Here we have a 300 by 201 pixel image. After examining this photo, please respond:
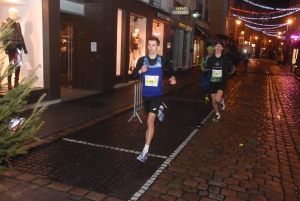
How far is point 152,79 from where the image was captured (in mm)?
4996

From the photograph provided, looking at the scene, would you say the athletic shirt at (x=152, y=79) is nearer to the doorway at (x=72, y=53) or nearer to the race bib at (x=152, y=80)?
the race bib at (x=152, y=80)

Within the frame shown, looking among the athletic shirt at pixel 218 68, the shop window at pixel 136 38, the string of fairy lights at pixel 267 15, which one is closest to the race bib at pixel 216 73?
the athletic shirt at pixel 218 68

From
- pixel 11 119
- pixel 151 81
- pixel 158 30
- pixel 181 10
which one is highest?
pixel 181 10

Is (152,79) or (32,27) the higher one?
(32,27)

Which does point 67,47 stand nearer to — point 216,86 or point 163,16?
point 216,86

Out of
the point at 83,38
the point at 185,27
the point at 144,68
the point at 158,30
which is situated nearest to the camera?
the point at 144,68

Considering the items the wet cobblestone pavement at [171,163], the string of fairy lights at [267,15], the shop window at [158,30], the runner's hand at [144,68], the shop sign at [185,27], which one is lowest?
the wet cobblestone pavement at [171,163]

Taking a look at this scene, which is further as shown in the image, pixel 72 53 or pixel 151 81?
pixel 72 53

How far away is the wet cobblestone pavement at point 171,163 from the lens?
3.92m

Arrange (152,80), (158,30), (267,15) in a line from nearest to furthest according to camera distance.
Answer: (152,80)
(158,30)
(267,15)

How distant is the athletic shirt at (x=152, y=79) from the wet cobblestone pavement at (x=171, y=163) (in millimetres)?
1105

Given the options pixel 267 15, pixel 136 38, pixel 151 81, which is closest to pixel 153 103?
pixel 151 81

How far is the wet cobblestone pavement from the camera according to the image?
12.9 feet

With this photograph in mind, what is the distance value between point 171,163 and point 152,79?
4.53 feet
